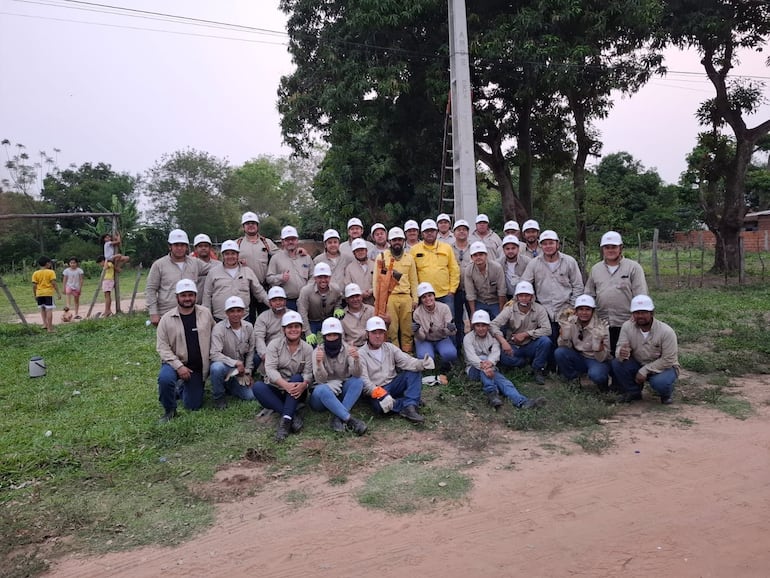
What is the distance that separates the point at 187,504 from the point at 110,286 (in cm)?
1073

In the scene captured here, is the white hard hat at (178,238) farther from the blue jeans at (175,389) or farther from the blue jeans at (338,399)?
the blue jeans at (338,399)

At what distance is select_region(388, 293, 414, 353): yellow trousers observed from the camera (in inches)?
279

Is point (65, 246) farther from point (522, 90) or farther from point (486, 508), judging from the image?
point (486, 508)

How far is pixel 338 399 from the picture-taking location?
589 cm

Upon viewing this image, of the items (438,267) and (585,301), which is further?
(438,267)

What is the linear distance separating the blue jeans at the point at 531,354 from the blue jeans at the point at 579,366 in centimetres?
16

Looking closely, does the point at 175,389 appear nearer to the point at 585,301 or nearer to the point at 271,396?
the point at 271,396

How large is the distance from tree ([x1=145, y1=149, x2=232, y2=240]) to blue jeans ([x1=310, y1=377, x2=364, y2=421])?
1382 inches

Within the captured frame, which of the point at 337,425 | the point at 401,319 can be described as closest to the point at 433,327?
the point at 401,319

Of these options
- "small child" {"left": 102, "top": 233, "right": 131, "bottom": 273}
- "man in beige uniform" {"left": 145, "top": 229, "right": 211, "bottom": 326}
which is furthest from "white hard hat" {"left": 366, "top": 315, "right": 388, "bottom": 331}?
"small child" {"left": 102, "top": 233, "right": 131, "bottom": 273}

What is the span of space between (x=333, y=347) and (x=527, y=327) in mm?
2557

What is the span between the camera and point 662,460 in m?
4.72

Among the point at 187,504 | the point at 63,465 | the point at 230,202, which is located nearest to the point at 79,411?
the point at 63,465

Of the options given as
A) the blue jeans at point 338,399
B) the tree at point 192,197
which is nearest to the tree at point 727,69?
the blue jeans at point 338,399
